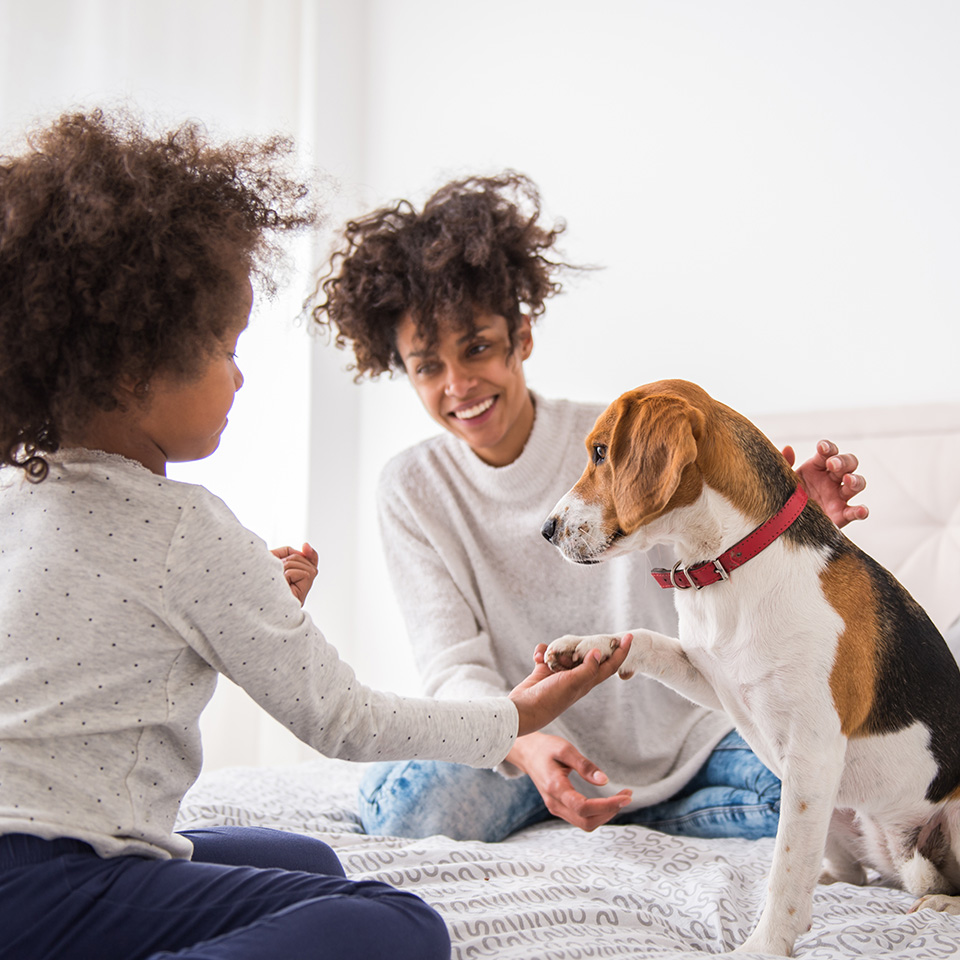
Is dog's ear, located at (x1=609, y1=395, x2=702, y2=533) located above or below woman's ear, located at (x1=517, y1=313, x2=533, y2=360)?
below

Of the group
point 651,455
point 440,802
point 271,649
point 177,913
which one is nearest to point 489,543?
point 440,802

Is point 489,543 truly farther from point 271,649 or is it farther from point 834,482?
point 271,649

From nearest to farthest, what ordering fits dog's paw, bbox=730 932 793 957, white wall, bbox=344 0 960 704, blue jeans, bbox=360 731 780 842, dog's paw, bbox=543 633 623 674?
dog's paw, bbox=730 932 793 957 → dog's paw, bbox=543 633 623 674 → blue jeans, bbox=360 731 780 842 → white wall, bbox=344 0 960 704

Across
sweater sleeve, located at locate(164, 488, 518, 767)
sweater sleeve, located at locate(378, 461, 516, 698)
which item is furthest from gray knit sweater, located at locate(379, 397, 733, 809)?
sweater sleeve, located at locate(164, 488, 518, 767)

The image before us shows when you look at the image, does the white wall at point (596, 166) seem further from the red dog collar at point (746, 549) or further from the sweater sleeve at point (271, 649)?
the sweater sleeve at point (271, 649)

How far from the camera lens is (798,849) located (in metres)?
1.12

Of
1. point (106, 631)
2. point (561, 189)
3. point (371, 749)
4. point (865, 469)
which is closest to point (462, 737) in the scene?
point (371, 749)

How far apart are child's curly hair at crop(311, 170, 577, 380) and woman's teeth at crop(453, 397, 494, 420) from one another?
0.54 ft

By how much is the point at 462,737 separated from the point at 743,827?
2.92 ft

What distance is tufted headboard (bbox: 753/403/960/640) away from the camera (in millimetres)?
1959

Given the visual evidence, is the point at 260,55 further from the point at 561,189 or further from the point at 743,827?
the point at 743,827

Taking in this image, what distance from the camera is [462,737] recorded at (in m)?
1.05

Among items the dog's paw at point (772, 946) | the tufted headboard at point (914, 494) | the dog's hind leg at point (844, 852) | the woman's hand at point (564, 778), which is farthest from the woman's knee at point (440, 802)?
the tufted headboard at point (914, 494)

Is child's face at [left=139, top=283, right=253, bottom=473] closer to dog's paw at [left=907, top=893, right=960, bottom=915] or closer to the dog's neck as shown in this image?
the dog's neck
